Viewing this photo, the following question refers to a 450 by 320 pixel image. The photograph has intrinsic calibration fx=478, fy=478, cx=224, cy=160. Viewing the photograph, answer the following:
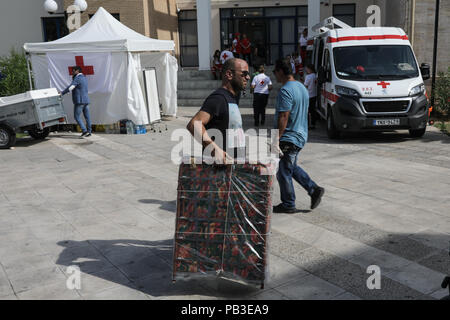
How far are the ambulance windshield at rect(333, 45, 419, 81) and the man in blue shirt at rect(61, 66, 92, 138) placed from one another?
6.28m

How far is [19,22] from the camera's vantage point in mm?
23594

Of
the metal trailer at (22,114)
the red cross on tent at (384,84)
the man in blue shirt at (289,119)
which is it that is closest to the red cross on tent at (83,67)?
the metal trailer at (22,114)

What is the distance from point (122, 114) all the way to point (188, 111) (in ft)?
15.7

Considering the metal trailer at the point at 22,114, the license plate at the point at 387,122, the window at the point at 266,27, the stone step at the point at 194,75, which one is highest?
the window at the point at 266,27

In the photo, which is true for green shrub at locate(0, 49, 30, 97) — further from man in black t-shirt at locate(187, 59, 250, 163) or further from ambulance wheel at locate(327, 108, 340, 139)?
man in black t-shirt at locate(187, 59, 250, 163)

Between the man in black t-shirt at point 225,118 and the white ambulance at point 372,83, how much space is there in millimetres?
6828

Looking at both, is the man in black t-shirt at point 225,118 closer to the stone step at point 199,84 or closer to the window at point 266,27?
the stone step at point 199,84

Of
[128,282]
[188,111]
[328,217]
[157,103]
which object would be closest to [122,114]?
[157,103]

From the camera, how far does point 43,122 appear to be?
1123 cm

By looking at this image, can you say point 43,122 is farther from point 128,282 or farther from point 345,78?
point 128,282

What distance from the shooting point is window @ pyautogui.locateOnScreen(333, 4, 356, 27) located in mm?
23655

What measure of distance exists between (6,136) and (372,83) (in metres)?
8.45

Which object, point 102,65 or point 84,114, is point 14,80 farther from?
point 84,114

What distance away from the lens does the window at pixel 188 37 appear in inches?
973
